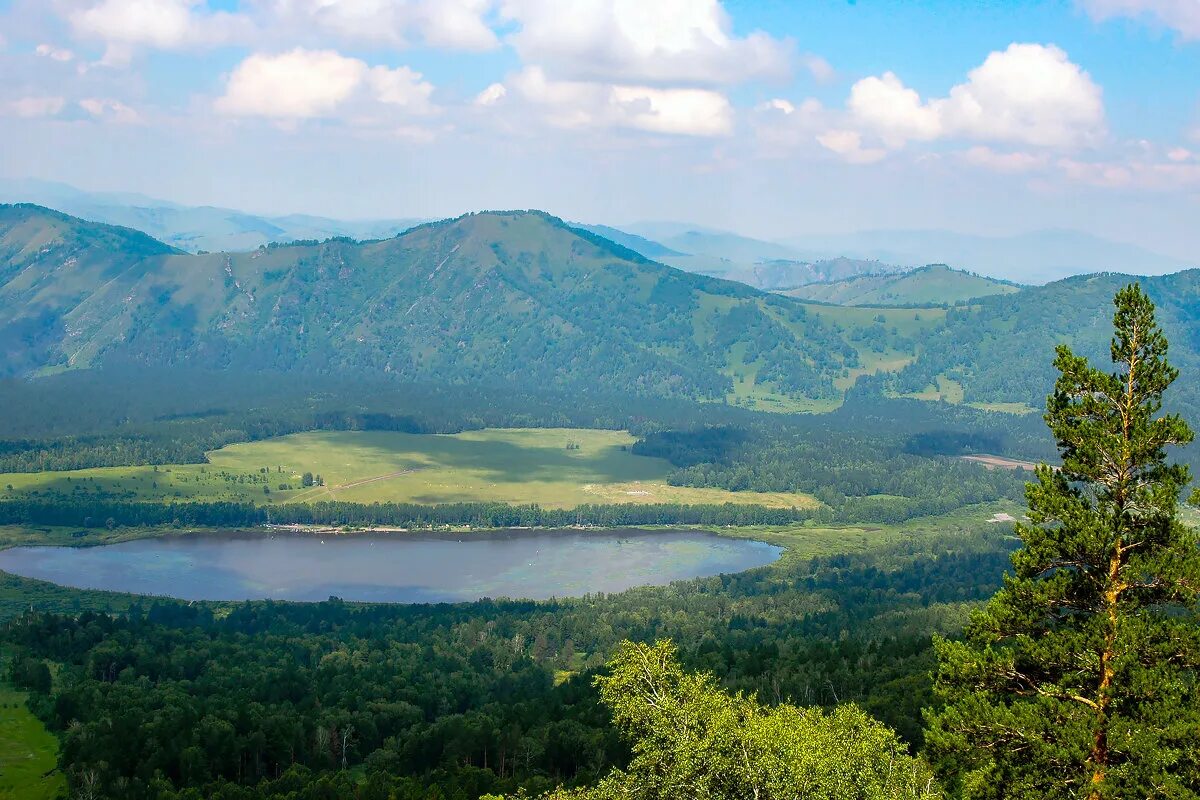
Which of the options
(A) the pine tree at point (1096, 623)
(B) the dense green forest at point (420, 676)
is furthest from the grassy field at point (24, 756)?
(A) the pine tree at point (1096, 623)

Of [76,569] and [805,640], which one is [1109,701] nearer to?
[805,640]

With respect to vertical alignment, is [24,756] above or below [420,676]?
below

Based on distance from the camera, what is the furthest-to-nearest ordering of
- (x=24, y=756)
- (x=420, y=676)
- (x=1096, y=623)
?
(x=420, y=676) < (x=24, y=756) < (x=1096, y=623)

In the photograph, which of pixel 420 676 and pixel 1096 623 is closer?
pixel 1096 623

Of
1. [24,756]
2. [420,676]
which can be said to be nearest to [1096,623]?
[24,756]

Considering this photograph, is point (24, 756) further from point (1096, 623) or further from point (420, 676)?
point (1096, 623)

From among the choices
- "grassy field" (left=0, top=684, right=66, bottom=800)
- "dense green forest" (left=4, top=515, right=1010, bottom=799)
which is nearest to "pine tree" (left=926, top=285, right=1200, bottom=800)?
"dense green forest" (left=4, top=515, right=1010, bottom=799)

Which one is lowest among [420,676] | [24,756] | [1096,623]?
[24,756]
